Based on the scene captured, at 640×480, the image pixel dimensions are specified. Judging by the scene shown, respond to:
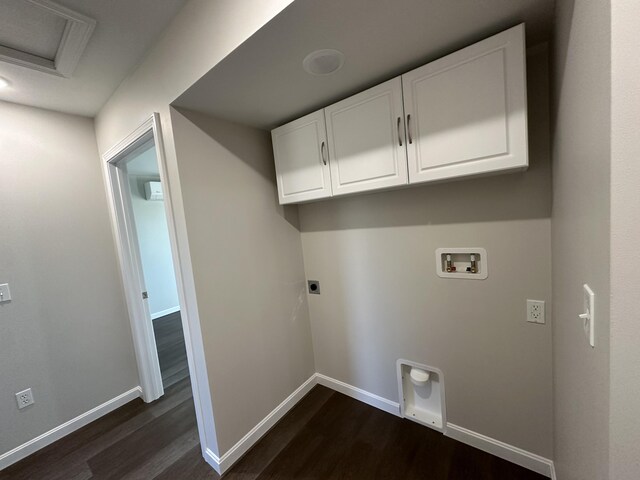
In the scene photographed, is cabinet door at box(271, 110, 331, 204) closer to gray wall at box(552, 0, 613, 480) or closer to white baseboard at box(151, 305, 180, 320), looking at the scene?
gray wall at box(552, 0, 613, 480)

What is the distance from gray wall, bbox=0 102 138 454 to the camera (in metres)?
1.71

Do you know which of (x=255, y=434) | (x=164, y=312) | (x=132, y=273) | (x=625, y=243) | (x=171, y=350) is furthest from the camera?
(x=164, y=312)

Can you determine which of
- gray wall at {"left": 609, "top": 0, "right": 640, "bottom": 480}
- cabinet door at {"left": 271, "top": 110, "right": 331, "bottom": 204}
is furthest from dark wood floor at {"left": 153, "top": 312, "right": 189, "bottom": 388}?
gray wall at {"left": 609, "top": 0, "right": 640, "bottom": 480}

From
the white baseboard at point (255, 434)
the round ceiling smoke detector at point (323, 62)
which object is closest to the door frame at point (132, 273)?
the white baseboard at point (255, 434)

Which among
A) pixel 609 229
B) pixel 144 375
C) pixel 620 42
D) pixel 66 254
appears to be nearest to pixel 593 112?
pixel 620 42

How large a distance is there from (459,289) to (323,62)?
4.59ft

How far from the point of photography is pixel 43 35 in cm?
126

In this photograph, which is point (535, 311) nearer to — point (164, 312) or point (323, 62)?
point (323, 62)

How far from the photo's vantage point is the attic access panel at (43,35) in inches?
43.4

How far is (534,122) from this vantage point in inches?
47.1

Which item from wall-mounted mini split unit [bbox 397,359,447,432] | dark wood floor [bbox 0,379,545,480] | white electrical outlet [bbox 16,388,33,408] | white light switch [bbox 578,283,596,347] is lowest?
dark wood floor [bbox 0,379,545,480]

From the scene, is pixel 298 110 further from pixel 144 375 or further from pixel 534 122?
pixel 144 375

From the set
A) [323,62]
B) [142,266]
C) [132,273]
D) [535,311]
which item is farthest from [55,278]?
[535,311]

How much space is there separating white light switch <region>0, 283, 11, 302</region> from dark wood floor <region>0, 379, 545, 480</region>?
1.11 meters
